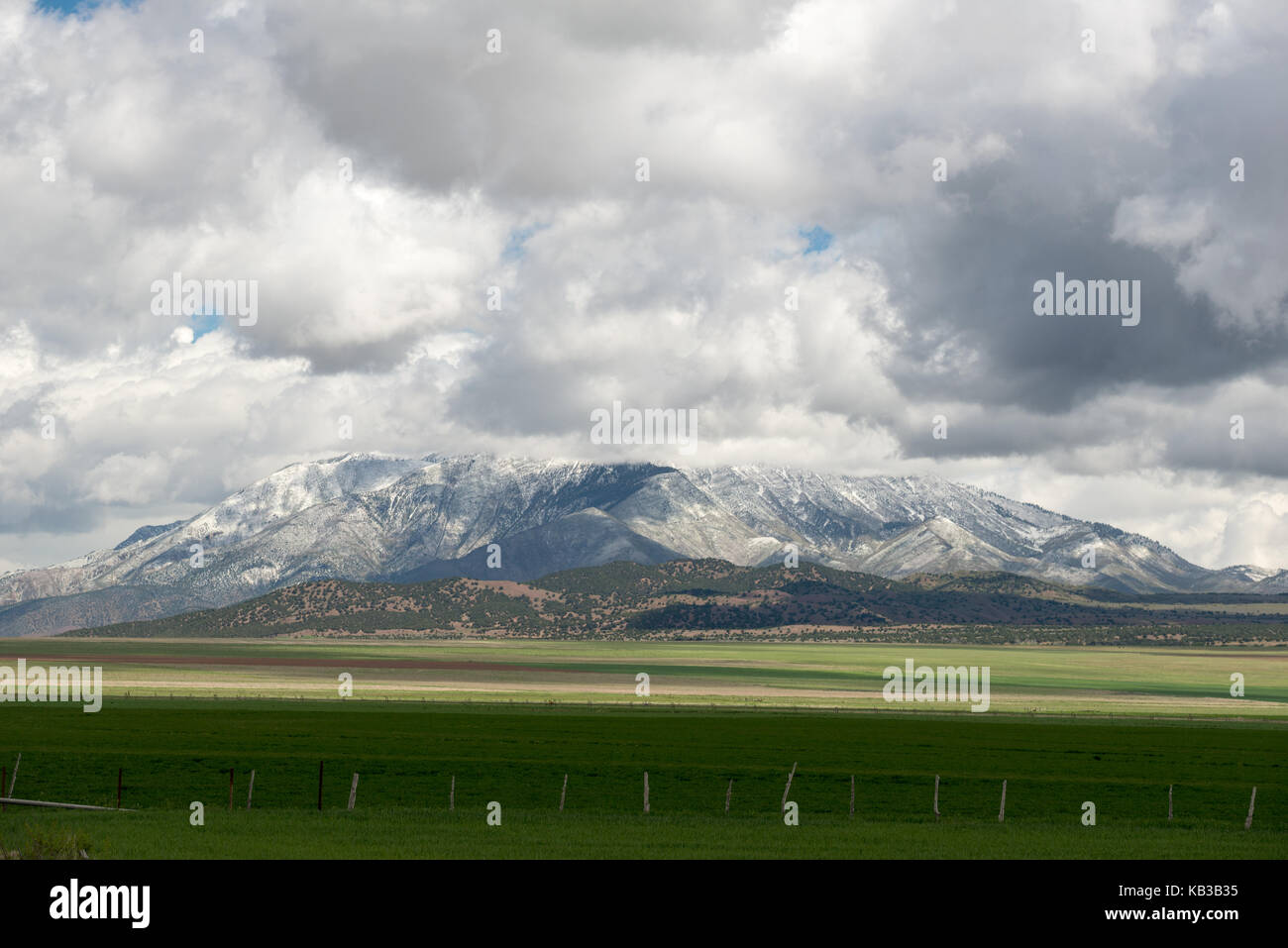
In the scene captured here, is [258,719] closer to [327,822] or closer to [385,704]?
[385,704]

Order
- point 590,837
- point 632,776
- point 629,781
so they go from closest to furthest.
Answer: point 590,837
point 629,781
point 632,776

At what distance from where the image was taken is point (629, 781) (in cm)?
6762

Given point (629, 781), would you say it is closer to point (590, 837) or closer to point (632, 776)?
point (632, 776)

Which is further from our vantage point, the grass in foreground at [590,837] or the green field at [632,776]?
the green field at [632,776]

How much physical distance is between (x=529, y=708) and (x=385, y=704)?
16.6m

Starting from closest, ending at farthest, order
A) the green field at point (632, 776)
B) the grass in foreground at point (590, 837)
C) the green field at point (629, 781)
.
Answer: the grass in foreground at point (590, 837) < the green field at point (629, 781) < the green field at point (632, 776)

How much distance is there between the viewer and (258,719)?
358 ft

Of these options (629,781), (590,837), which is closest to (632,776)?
(629,781)

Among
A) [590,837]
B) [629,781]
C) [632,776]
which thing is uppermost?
[590,837]

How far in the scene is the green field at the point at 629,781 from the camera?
4031 cm

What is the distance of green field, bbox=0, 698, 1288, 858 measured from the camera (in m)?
40.3

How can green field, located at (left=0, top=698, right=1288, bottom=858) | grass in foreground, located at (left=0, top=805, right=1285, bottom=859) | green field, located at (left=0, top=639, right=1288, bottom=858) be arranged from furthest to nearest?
green field, located at (left=0, top=639, right=1288, bottom=858)
green field, located at (left=0, top=698, right=1288, bottom=858)
grass in foreground, located at (left=0, top=805, right=1285, bottom=859)
